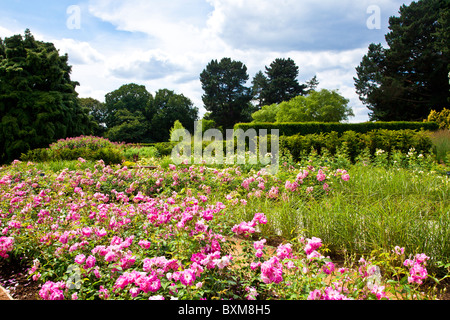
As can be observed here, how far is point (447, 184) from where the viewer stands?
431 centimetres

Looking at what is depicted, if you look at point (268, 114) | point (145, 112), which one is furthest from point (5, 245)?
point (145, 112)

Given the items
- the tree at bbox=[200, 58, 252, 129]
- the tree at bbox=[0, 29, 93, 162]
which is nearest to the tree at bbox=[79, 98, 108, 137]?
the tree at bbox=[200, 58, 252, 129]

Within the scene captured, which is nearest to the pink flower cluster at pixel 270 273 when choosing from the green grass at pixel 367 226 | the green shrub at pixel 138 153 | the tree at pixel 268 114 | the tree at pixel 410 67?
the green grass at pixel 367 226

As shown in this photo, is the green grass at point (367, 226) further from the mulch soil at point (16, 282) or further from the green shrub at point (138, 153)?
the green shrub at point (138, 153)

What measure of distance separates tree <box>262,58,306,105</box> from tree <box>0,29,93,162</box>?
23983mm

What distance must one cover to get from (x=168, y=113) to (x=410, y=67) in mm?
25480

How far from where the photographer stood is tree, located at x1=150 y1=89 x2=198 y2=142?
34906mm

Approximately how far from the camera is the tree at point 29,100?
1834 centimetres

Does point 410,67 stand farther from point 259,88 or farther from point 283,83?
point 259,88

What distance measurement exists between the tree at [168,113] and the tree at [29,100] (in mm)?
13832

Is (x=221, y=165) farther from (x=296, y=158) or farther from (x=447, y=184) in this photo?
(x=447, y=184)

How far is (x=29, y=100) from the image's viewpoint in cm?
1902

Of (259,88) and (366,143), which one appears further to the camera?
(259,88)

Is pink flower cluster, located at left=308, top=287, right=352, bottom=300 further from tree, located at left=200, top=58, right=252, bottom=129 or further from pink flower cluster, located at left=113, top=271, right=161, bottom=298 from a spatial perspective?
tree, located at left=200, top=58, right=252, bottom=129
